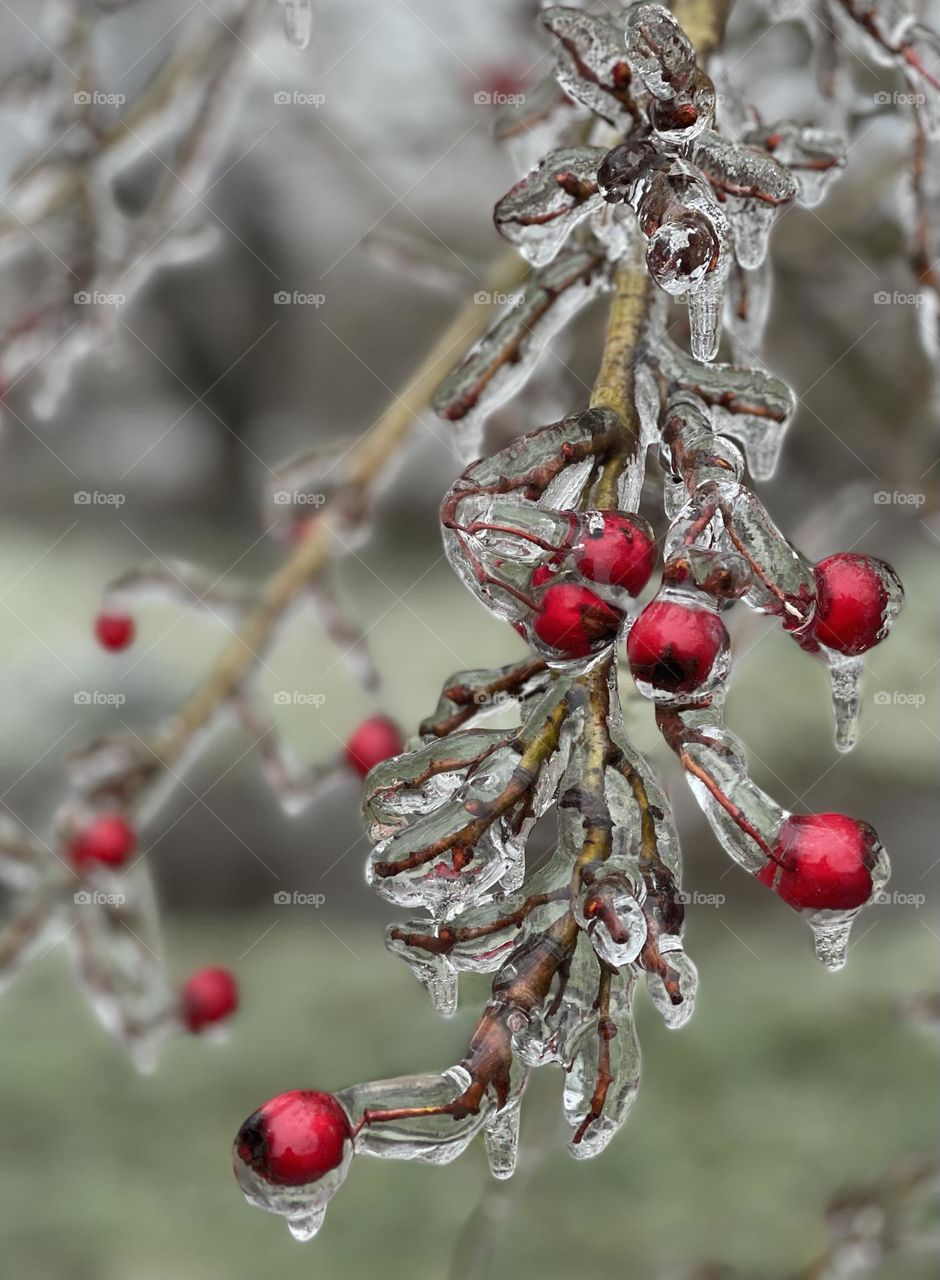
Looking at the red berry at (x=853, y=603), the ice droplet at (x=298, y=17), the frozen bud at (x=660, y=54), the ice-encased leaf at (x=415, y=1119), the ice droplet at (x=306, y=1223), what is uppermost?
the frozen bud at (x=660, y=54)

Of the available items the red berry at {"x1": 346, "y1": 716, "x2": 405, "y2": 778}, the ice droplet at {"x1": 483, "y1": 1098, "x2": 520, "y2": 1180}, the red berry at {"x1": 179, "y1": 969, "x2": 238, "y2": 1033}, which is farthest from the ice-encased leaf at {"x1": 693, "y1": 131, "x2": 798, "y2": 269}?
the red berry at {"x1": 179, "y1": 969, "x2": 238, "y2": 1033}

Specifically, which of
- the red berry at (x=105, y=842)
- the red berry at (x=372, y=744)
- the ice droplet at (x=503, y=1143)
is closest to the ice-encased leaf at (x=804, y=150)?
the ice droplet at (x=503, y=1143)

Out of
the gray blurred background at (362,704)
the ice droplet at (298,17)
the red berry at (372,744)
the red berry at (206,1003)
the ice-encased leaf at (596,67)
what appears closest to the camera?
the ice-encased leaf at (596,67)

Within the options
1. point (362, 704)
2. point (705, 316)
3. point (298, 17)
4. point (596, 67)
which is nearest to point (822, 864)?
point (705, 316)

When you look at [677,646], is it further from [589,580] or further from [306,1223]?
[306,1223]

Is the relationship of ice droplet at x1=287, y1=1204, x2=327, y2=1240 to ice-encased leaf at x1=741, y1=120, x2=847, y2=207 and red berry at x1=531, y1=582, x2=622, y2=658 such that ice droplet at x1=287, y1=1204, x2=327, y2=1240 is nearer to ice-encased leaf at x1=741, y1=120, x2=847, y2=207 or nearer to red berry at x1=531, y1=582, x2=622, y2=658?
red berry at x1=531, y1=582, x2=622, y2=658

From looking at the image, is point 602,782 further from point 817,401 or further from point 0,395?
point 817,401

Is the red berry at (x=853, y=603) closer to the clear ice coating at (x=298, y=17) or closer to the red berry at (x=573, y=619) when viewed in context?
the red berry at (x=573, y=619)
